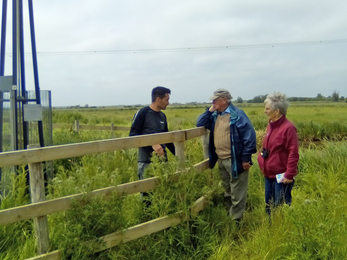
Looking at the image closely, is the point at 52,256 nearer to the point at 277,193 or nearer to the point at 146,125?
the point at 146,125

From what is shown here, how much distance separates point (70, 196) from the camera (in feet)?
9.62

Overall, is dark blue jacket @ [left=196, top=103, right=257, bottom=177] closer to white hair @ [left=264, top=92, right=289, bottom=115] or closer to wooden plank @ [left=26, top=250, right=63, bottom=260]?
white hair @ [left=264, top=92, right=289, bottom=115]

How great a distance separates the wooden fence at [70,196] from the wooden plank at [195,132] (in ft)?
0.60

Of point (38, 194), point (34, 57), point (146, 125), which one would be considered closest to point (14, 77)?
point (34, 57)

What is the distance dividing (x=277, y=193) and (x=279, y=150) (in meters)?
0.55

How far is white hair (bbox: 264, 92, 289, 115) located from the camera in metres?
3.91

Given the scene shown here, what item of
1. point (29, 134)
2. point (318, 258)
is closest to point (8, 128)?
point (29, 134)

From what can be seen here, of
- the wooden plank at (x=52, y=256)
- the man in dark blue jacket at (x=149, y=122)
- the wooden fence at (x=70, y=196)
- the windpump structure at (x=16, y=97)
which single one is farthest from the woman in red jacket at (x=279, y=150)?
the windpump structure at (x=16, y=97)

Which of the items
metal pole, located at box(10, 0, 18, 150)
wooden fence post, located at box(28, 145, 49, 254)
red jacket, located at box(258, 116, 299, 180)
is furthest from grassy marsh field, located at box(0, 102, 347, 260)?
metal pole, located at box(10, 0, 18, 150)

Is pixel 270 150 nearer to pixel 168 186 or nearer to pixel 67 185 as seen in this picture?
pixel 168 186

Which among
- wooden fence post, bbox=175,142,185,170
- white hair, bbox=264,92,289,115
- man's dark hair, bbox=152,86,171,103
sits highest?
man's dark hair, bbox=152,86,171,103

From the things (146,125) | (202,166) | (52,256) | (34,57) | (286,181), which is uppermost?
(34,57)

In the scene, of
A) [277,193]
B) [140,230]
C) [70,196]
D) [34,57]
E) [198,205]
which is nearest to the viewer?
[70,196]

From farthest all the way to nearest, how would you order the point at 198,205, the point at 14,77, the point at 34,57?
the point at 34,57 < the point at 14,77 < the point at 198,205
